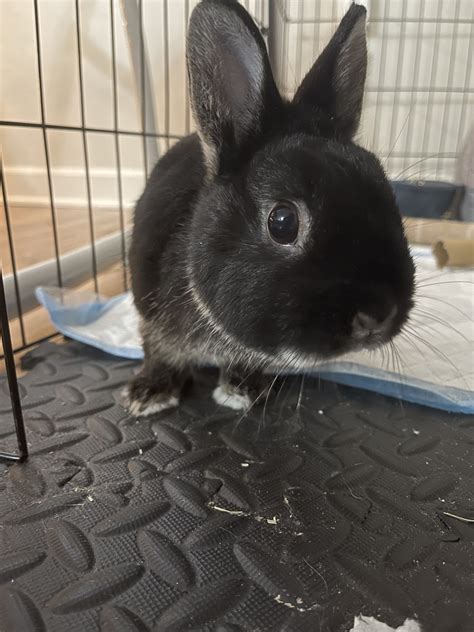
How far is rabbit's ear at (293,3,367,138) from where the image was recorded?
3.42 ft

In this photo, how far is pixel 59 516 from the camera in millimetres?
871

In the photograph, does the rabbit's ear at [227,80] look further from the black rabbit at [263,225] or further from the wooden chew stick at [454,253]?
the wooden chew stick at [454,253]

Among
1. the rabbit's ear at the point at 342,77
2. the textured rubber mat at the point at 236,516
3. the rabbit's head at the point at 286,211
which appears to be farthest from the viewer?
the rabbit's ear at the point at 342,77

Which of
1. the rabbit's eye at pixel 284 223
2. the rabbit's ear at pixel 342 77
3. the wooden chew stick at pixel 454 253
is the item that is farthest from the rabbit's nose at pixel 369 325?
the wooden chew stick at pixel 454 253

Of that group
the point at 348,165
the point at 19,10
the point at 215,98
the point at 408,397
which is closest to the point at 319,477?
the point at 408,397

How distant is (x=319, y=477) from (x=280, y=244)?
0.41 meters

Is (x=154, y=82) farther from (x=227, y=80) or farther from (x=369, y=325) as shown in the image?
(x=369, y=325)

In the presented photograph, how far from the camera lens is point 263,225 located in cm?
92

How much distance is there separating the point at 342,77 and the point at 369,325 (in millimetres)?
546

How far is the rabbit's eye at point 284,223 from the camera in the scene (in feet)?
2.87

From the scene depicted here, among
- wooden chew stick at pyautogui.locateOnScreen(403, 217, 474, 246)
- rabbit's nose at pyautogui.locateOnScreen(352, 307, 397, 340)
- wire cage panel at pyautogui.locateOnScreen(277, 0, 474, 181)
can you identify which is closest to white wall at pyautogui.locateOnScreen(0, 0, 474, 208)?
wire cage panel at pyautogui.locateOnScreen(277, 0, 474, 181)

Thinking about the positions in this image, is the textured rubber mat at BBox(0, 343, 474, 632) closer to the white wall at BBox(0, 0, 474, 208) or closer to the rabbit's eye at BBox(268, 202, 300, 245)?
the rabbit's eye at BBox(268, 202, 300, 245)

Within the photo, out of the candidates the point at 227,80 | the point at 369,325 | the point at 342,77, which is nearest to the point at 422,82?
the point at 342,77

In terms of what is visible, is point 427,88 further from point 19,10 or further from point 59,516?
point 59,516
